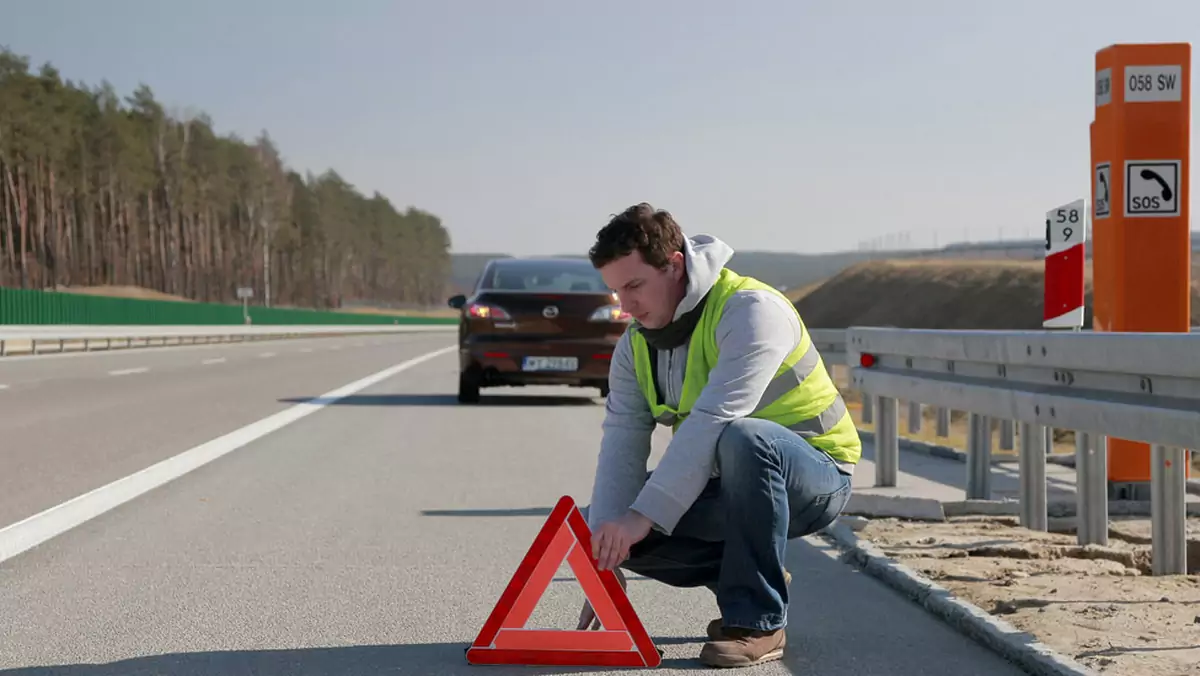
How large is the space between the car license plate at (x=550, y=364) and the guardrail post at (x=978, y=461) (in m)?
8.73

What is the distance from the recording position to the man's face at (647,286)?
4.44 meters

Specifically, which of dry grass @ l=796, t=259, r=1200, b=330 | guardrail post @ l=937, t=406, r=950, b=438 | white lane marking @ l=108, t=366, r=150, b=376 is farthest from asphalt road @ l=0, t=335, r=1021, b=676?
dry grass @ l=796, t=259, r=1200, b=330

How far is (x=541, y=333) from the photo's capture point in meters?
16.9

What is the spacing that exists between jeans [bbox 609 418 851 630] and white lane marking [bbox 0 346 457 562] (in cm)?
335

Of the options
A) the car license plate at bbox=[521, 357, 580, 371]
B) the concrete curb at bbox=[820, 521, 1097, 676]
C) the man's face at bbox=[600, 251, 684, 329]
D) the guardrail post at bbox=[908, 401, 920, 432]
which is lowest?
the guardrail post at bbox=[908, 401, 920, 432]

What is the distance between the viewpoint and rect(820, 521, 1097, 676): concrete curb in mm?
4406

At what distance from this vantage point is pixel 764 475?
4516 mm

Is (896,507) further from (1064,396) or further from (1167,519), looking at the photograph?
(1167,519)

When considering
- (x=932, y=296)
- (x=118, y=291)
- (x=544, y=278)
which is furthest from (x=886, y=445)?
(x=118, y=291)

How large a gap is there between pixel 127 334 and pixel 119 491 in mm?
36387

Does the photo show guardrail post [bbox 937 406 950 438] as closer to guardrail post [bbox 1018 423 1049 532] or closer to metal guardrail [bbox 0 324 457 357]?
guardrail post [bbox 1018 423 1049 532]

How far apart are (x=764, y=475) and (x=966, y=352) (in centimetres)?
333

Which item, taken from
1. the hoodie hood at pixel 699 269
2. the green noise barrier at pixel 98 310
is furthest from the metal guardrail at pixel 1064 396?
the green noise barrier at pixel 98 310

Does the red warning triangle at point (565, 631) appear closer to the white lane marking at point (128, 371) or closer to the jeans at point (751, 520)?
the jeans at point (751, 520)
